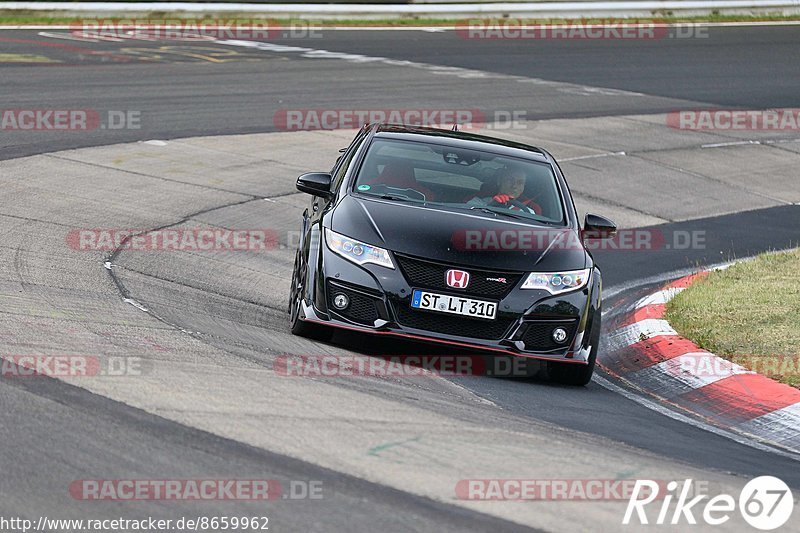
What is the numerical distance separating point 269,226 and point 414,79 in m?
9.91

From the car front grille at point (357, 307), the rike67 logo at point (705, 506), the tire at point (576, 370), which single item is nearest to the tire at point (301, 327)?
the car front grille at point (357, 307)

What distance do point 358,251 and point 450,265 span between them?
622mm

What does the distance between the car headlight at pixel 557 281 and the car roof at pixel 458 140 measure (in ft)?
5.58

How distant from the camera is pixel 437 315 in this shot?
26.5 feet

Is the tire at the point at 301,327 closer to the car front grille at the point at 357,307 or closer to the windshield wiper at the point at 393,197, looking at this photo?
the car front grille at the point at 357,307

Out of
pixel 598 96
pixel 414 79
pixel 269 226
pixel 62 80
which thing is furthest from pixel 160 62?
pixel 269 226

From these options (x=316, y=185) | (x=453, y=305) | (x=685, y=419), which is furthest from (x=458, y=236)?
(x=685, y=419)

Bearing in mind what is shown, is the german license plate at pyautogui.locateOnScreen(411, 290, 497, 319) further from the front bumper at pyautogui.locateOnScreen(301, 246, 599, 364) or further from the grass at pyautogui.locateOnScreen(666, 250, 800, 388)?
the grass at pyautogui.locateOnScreen(666, 250, 800, 388)

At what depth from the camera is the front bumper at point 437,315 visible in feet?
26.5

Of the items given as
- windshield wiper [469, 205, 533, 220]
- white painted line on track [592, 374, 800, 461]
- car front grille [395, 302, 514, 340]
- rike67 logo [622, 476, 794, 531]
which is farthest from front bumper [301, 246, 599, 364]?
rike67 logo [622, 476, 794, 531]

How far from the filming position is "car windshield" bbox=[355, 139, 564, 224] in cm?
915

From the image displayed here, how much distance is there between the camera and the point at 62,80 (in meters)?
19.7

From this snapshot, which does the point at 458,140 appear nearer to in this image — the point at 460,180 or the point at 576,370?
the point at 460,180

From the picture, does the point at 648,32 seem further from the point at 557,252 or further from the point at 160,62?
the point at 557,252
